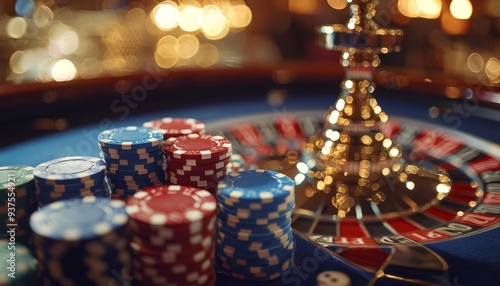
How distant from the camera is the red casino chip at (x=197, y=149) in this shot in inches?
55.4

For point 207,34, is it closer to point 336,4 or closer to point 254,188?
point 336,4

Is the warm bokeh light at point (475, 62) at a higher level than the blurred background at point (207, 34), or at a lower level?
lower

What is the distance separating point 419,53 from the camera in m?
6.00

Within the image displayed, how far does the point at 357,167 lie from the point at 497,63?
167 inches

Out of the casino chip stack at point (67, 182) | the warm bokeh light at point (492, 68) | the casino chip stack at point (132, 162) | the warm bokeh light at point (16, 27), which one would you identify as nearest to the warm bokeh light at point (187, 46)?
the warm bokeh light at point (16, 27)

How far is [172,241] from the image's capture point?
3.39ft

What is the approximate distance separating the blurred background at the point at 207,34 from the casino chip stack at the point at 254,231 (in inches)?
144

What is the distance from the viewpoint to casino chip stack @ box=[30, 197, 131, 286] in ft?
3.14

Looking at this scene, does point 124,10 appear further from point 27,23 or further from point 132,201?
point 132,201

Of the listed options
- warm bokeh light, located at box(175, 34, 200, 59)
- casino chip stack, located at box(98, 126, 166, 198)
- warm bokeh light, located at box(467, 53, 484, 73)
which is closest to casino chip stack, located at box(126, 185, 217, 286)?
casino chip stack, located at box(98, 126, 166, 198)

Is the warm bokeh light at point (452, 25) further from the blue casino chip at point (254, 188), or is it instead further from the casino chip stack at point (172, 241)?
the casino chip stack at point (172, 241)

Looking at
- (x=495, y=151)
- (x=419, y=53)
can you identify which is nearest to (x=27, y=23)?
(x=419, y=53)

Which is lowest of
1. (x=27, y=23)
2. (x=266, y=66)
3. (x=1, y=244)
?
(x=1, y=244)

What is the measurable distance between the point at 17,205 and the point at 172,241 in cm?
51
